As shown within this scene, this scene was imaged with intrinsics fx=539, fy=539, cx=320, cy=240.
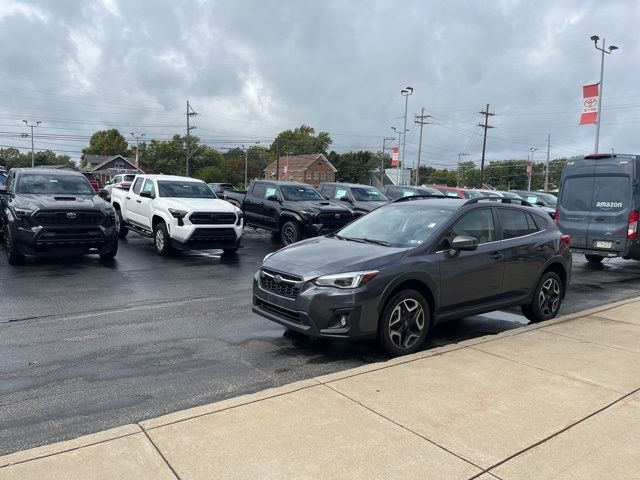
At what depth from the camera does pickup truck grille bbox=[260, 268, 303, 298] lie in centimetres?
535

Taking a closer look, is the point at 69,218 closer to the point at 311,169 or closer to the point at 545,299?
the point at 545,299

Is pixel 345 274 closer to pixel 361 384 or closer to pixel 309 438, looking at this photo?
pixel 361 384

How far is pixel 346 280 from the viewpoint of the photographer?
5184mm

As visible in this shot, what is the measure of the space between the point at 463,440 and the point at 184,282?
671 centimetres

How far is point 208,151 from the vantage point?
122812mm

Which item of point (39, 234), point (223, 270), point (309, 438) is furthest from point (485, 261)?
point (39, 234)

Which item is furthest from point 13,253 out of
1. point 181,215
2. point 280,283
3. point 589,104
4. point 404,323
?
point 589,104

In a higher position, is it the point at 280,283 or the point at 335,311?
the point at 280,283

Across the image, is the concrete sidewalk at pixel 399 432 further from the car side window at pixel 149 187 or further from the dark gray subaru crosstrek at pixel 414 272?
the car side window at pixel 149 187

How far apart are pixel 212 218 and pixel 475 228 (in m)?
6.94

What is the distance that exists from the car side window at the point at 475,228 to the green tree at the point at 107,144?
12755 cm

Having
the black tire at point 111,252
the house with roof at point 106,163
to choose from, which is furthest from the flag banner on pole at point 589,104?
the house with roof at point 106,163

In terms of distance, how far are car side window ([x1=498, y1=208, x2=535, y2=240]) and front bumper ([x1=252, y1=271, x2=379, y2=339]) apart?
2444mm

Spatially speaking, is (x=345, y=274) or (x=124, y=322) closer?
(x=345, y=274)
